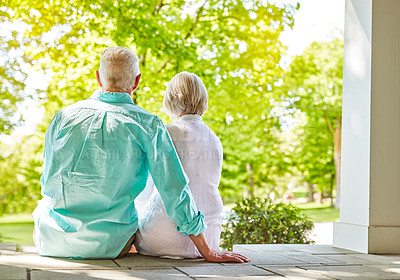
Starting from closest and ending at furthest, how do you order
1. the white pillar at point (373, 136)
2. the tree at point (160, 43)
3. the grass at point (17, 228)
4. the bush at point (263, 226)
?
the white pillar at point (373, 136), the bush at point (263, 226), the tree at point (160, 43), the grass at point (17, 228)

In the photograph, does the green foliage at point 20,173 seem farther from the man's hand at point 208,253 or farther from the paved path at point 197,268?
the man's hand at point 208,253

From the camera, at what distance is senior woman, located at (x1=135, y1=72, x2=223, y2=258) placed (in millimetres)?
2178

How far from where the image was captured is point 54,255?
2064 mm

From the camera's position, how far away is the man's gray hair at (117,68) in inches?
82.0

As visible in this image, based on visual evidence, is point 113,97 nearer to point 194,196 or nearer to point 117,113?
point 117,113

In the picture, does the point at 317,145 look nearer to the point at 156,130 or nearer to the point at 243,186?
the point at 243,186

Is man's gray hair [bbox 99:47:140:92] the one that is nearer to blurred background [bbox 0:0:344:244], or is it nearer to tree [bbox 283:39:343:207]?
blurred background [bbox 0:0:344:244]

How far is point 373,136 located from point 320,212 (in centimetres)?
1300

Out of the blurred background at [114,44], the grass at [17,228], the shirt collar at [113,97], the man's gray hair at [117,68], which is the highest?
the blurred background at [114,44]

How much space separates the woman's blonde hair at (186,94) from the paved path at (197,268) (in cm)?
70

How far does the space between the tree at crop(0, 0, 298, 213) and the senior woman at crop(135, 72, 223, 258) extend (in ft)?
14.5

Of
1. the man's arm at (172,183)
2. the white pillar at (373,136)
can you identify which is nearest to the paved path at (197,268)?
the man's arm at (172,183)

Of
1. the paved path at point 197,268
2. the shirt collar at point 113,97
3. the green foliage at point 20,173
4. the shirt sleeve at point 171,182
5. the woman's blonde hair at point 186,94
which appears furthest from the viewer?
the green foliage at point 20,173

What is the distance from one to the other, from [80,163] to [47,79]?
18.3ft
